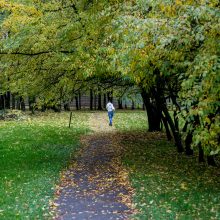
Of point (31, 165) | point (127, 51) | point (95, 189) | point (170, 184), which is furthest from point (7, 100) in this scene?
point (127, 51)

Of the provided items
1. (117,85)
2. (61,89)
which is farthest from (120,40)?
(117,85)

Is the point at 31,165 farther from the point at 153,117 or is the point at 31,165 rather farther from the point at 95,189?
the point at 153,117

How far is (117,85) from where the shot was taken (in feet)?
79.9

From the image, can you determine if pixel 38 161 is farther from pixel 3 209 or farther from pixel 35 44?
pixel 3 209

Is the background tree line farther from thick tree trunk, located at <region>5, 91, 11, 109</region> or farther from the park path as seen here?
thick tree trunk, located at <region>5, 91, 11, 109</region>

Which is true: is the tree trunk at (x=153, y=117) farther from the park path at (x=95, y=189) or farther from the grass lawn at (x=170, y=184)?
the park path at (x=95, y=189)

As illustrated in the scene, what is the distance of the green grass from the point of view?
1049 cm

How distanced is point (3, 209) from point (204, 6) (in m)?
6.66

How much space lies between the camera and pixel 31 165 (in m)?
15.9

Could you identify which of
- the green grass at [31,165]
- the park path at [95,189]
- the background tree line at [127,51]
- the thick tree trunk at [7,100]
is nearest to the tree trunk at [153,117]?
the background tree line at [127,51]

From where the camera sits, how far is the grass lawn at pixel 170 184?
394 inches

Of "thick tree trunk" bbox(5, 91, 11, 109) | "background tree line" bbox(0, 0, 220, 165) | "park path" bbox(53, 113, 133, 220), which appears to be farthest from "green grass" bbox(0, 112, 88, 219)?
"thick tree trunk" bbox(5, 91, 11, 109)

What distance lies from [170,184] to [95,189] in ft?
7.73

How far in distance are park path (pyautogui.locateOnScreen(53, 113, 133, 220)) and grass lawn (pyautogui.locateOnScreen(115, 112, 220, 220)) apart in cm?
41
